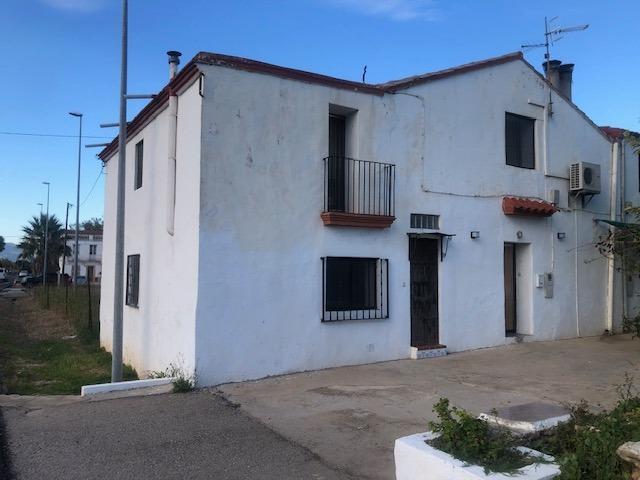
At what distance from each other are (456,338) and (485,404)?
3.64 m

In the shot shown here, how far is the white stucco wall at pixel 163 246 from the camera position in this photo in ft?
25.9

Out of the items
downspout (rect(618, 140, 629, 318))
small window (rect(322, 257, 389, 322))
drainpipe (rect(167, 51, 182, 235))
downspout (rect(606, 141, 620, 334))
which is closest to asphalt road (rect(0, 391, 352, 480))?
small window (rect(322, 257, 389, 322))

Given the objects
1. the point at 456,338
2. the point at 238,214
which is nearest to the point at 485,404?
the point at 456,338

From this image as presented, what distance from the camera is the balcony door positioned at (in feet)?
30.0

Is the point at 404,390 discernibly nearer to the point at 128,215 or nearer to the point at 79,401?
the point at 79,401

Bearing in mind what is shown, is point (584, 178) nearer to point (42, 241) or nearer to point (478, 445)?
point (478, 445)

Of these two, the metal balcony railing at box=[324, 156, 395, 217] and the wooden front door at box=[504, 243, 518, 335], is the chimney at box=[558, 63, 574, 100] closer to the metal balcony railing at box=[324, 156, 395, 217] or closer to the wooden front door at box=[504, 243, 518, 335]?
the wooden front door at box=[504, 243, 518, 335]

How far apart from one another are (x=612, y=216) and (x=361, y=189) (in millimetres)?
7677

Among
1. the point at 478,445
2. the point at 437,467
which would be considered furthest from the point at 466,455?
the point at 437,467

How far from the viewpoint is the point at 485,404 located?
6.53 metres

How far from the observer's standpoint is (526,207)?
36.0 feet

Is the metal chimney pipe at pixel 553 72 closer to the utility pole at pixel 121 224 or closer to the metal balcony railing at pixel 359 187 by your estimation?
the metal balcony railing at pixel 359 187

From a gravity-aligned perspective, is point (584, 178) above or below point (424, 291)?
above

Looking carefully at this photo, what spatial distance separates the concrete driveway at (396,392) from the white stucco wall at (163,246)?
4.90 ft
